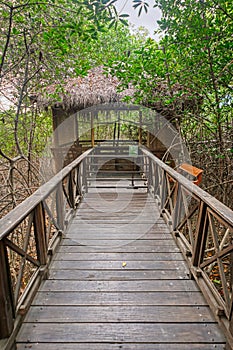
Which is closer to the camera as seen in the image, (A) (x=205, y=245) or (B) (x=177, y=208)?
(A) (x=205, y=245)

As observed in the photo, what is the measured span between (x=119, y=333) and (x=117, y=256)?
1038 millimetres

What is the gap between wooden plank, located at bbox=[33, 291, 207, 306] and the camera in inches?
74.0

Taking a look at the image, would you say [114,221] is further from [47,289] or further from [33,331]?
[33,331]

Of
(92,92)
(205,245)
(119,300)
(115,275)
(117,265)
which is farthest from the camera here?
(92,92)

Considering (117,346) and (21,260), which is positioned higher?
(21,260)

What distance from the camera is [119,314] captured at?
1.77 metres

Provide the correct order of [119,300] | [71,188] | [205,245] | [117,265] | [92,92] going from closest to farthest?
[119,300] < [205,245] < [117,265] < [71,188] < [92,92]

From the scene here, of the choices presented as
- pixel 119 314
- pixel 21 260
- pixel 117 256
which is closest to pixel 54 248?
pixel 117 256

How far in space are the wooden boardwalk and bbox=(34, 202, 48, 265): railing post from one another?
22 centimetres

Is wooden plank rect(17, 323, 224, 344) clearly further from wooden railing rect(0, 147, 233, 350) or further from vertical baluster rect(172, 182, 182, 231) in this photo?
vertical baluster rect(172, 182, 182, 231)

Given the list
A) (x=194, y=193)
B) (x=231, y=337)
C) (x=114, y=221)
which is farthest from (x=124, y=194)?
(x=231, y=337)

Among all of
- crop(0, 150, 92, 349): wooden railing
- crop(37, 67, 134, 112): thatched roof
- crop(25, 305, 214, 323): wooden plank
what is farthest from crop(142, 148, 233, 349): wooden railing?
crop(37, 67, 134, 112): thatched roof

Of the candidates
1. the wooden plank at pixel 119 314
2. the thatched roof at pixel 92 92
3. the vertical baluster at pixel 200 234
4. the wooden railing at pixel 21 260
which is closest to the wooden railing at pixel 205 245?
the vertical baluster at pixel 200 234

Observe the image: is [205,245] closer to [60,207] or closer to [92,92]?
[60,207]
